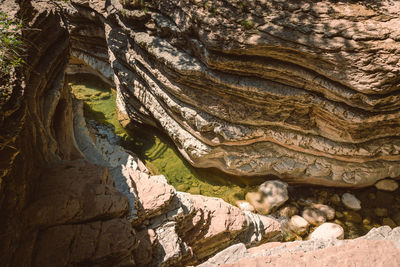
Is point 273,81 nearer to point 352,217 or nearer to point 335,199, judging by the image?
point 335,199

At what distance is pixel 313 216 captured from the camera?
232 inches

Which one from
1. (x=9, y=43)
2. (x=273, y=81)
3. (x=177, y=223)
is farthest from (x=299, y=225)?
(x=9, y=43)

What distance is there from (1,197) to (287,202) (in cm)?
569

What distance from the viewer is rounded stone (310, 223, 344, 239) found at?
534 centimetres

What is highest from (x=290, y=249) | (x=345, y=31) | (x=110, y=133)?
(x=345, y=31)

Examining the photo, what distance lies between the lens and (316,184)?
648cm

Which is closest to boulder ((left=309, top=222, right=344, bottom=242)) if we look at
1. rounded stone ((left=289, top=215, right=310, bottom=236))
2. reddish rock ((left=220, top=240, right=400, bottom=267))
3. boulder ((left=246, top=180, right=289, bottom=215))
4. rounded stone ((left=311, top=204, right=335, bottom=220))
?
rounded stone ((left=289, top=215, right=310, bottom=236))

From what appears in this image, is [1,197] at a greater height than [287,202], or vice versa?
[1,197]

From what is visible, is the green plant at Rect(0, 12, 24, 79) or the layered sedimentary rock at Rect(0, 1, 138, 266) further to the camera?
the green plant at Rect(0, 12, 24, 79)

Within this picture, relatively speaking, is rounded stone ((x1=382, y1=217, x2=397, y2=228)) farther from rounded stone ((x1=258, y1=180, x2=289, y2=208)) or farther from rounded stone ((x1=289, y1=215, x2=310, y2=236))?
rounded stone ((x1=258, y1=180, x2=289, y2=208))

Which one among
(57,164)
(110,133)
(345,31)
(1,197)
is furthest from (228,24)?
(110,133)

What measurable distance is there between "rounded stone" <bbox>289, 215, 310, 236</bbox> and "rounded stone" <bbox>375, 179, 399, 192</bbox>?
2.18 metres

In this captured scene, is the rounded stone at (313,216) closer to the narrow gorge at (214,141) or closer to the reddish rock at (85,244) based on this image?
the narrow gorge at (214,141)

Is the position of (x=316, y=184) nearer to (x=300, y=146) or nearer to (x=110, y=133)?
(x=300, y=146)
